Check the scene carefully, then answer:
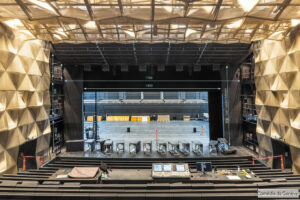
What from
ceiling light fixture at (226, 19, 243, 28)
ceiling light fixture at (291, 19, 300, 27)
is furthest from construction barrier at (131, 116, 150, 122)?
ceiling light fixture at (291, 19, 300, 27)

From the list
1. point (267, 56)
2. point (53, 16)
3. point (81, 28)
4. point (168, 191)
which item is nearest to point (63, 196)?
point (168, 191)

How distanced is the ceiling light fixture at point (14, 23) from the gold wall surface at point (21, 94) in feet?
0.85

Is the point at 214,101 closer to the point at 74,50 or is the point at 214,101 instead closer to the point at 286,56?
the point at 286,56

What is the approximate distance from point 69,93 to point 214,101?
13.0m

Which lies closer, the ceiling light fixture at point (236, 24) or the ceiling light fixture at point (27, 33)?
the ceiling light fixture at point (236, 24)

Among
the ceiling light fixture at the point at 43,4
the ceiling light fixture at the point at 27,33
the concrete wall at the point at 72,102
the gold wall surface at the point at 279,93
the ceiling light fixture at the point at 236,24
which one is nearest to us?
the ceiling light fixture at the point at 43,4

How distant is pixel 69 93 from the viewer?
47.3 ft

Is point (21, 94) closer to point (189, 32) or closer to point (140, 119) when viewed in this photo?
point (189, 32)

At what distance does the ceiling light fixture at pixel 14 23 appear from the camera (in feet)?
24.7

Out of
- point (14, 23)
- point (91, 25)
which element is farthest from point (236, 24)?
point (14, 23)

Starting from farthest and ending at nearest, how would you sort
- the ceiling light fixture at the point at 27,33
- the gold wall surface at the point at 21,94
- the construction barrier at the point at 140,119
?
the construction barrier at the point at 140,119
the ceiling light fixture at the point at 27,33
the gold wall surface at the point at 21,94

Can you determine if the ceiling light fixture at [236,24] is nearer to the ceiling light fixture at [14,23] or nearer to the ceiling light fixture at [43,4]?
Answer: the ceiling light fixture at [43,4]

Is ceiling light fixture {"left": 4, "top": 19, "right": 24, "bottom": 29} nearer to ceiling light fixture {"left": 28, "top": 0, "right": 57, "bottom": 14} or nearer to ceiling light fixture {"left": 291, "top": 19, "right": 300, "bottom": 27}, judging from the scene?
ceiling light fixture {"left": 28, "top": 0, "right": 57, "bottom": 14}

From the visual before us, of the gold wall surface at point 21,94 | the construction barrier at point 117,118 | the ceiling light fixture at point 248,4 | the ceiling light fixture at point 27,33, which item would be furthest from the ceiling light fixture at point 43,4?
the construction barrier at point 117,118
